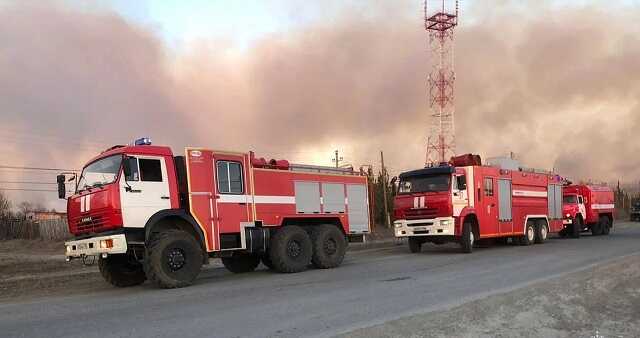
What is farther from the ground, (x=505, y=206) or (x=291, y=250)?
(x=505, y=206)

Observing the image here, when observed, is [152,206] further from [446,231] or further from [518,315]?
[446,231]

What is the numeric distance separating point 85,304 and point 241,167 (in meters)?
4.92

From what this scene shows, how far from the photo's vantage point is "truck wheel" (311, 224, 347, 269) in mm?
15594

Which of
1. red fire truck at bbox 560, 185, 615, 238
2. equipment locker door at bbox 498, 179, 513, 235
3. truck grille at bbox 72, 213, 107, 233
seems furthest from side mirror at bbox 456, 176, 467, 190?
truck grille at bbox 72, 213, 107, 233

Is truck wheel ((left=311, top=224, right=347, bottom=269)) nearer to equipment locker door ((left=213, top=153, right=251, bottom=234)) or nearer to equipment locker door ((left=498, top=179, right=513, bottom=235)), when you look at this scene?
equipment locker door ((left=213, top=153, right=251, bottom=234))

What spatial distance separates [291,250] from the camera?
14891mm

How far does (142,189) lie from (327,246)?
5676mm

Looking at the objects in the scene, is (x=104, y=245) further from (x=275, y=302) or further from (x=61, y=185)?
(x=275, y=302)

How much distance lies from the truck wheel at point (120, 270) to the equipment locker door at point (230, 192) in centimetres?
227

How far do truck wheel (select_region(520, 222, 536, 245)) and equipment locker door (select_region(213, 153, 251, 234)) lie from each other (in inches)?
557

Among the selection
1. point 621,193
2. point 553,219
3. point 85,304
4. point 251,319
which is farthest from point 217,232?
point 621,193

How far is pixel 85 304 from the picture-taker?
1048 centimetres

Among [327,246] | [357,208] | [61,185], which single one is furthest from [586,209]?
[61,185]

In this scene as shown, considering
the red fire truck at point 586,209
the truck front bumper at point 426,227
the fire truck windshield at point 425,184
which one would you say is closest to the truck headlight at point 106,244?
the truck front bumper at point 426,227
